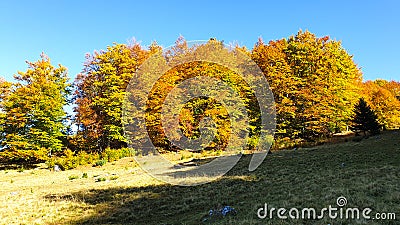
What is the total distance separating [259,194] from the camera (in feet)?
38.1

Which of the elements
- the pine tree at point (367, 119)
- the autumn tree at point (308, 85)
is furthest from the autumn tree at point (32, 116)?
the pine tree at point (367, 119)

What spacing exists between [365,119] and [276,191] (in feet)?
74.3

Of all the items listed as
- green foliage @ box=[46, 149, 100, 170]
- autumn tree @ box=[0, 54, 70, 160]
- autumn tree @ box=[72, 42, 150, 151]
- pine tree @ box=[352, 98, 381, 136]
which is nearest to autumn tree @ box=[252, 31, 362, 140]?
pine tree @ box=[352, 98, 381, 136]

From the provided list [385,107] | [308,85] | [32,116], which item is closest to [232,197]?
[308,85]

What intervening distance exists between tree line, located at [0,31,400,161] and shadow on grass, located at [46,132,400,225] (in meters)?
16.3

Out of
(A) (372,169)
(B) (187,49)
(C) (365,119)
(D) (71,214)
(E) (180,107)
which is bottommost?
(D) (71,214)

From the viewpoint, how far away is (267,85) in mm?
36750

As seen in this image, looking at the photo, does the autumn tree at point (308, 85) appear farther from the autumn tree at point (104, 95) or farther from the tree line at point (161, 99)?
the autumn tree at point (104, 95)

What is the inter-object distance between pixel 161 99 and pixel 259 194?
24525 mm

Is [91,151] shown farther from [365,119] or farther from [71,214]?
[365,119]

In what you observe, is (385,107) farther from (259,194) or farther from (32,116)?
(32,116)

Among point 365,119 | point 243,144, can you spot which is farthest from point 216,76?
point 365,119

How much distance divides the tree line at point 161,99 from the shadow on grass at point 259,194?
16.3 metres

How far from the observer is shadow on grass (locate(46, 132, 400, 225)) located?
8.88 meters
